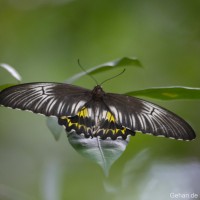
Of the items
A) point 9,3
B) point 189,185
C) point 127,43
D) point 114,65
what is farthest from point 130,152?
point 9,3

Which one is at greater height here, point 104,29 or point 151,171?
point 104,29

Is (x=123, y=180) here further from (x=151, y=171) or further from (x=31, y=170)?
(x=31, y=170)

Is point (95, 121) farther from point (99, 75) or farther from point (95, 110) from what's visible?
point (99, 75)

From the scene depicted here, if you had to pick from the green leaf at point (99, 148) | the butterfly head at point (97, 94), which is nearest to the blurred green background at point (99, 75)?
the butterfly head at point (97, 94)

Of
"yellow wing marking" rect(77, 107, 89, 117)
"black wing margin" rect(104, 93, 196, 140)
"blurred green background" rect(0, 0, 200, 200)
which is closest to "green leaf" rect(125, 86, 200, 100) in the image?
"black wing margin" rect(104, 93, 196, 140)

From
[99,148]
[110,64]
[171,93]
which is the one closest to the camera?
[99,148]

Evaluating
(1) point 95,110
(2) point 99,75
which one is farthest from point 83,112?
(2) point 99,75

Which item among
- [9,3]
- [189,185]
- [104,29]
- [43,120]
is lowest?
[189,185]

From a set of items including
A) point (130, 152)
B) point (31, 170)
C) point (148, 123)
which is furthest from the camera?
point (31, 170)
